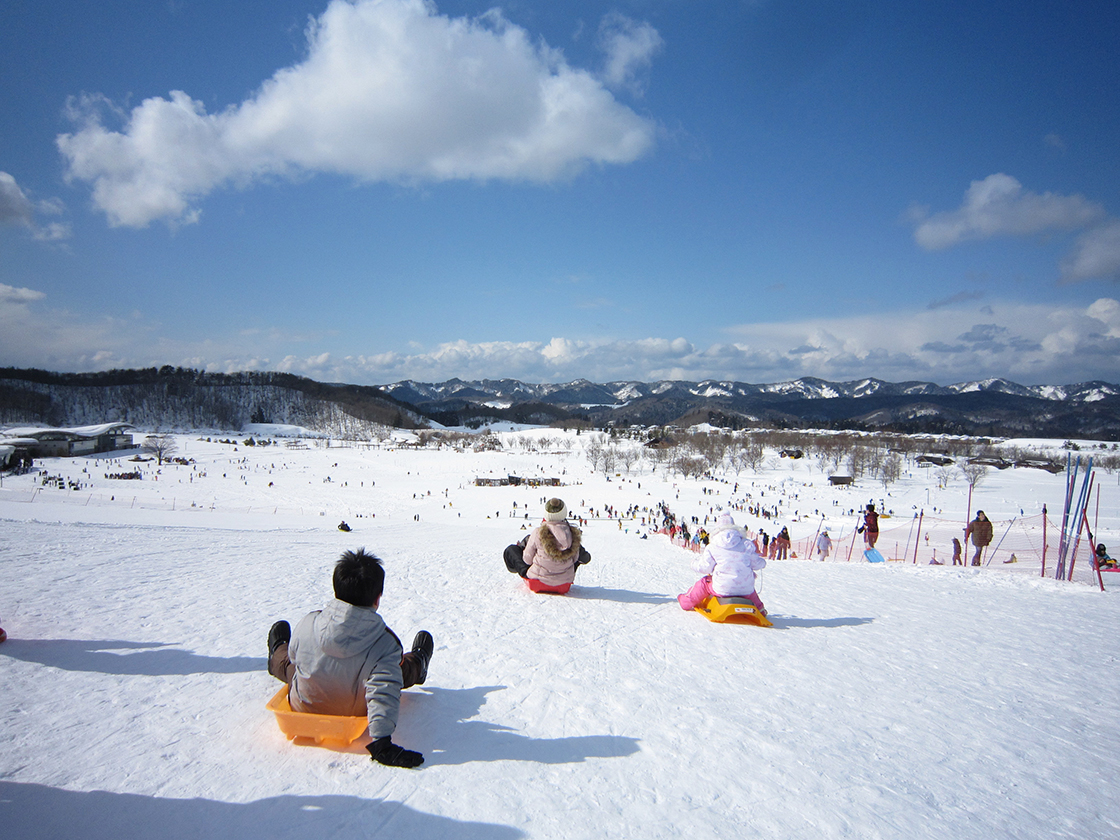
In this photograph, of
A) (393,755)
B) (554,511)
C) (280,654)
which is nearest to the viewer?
(393,755)

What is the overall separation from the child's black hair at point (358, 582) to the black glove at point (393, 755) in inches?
31.4

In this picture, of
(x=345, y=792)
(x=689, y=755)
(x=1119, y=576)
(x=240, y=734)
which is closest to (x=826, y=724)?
(x=689, y=755)

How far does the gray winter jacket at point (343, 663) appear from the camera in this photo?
3.15m

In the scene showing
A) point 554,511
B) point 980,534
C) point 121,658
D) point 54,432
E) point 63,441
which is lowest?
point 63,441

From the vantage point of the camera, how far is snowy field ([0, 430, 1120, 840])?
8.73ft

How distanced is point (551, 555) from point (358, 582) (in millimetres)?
4102

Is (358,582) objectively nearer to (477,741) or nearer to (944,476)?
(477,741)

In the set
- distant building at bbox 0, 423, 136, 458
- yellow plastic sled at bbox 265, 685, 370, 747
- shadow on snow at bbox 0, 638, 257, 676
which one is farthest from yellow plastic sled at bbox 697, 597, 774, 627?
distant building at bbox 0, 423, 136, 458

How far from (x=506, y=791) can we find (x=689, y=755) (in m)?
1.22

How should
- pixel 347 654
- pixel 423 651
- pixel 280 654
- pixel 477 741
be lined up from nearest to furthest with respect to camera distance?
pixel 347 654 → pixel 477 741 → pixel 280 654 → pixel 423 651

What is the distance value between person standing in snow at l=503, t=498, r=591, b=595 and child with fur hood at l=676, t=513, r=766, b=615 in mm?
1647

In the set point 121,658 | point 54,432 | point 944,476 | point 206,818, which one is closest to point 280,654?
point 206,818

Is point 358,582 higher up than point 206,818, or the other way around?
point 358,582

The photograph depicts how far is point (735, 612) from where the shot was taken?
6086 mm
